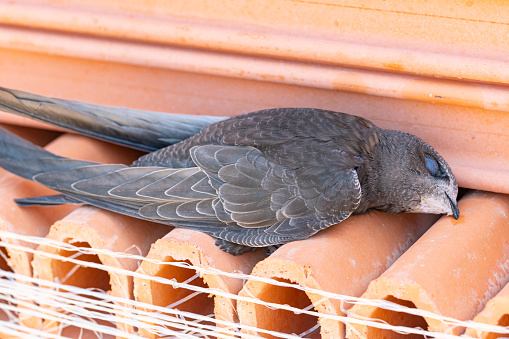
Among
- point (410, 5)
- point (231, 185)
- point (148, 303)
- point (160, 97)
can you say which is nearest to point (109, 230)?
point (148, 303)

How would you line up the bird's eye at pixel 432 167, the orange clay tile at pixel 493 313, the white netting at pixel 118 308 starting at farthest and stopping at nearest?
the bird's eye at pixel 432 167 → the white netting at pixel 118 308 → the orange clay tile at pixel 493 313

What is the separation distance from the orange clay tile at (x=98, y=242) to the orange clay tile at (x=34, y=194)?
8cm

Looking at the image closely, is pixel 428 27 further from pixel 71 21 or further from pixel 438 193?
pixel 71 21

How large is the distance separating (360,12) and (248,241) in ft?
2.57

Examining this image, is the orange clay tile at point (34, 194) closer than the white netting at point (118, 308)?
No

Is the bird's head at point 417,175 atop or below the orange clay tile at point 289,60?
below

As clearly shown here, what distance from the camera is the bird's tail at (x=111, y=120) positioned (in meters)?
2.09

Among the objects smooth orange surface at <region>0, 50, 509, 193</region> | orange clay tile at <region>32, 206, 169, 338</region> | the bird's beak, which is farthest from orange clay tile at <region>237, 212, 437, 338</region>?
orange clay tile at <region>32, 206, 169, 338</region>

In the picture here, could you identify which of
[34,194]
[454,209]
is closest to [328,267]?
[454,209]

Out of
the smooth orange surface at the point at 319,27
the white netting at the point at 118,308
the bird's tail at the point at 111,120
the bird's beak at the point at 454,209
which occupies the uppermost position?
the smooth orange surface at the point at 319,27

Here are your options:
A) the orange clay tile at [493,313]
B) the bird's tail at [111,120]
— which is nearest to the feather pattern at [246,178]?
the bird's tail at [111,120]

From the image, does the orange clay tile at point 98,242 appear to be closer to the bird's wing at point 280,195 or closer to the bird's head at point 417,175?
the bird's wing at point 280,195

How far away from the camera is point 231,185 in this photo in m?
1.86

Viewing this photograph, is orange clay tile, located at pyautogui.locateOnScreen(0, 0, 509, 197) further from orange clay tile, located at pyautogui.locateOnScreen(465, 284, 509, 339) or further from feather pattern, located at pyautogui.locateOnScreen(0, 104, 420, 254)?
orange clay tile, located at pyautogui.locateOnScreen(465, 284, 509, 339)
